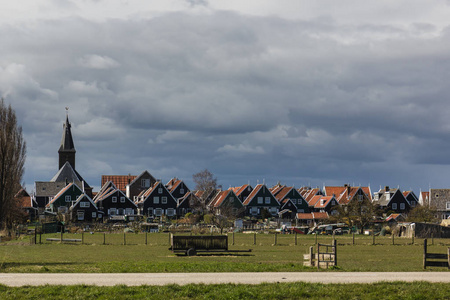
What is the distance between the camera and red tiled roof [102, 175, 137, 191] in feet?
469

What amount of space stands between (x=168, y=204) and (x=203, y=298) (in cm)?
10970

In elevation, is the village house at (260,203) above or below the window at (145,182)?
below

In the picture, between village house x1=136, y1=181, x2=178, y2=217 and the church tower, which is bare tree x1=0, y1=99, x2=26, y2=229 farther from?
the church tower

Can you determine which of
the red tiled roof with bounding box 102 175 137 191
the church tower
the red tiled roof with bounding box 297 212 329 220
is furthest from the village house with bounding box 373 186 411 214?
the church tower

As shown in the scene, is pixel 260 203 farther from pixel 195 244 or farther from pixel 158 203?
pixel 195 244

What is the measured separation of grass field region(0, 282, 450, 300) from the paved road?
1.16 metres

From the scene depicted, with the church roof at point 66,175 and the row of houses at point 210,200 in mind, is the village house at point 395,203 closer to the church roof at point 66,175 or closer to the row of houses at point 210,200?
the row of houses at point 210,200

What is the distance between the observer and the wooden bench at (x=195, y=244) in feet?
137

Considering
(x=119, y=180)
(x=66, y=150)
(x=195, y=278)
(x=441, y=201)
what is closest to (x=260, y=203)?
(x=119, y=180)

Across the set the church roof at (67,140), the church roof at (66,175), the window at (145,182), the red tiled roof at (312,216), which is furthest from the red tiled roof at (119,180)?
the red tiled roof at (312,216)

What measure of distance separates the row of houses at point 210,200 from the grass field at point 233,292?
9338 centimetres

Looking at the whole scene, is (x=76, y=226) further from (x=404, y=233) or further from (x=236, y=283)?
(x=236, y=283)

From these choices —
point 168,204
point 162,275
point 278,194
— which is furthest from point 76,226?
point 162,275

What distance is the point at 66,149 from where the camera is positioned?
516 ft
